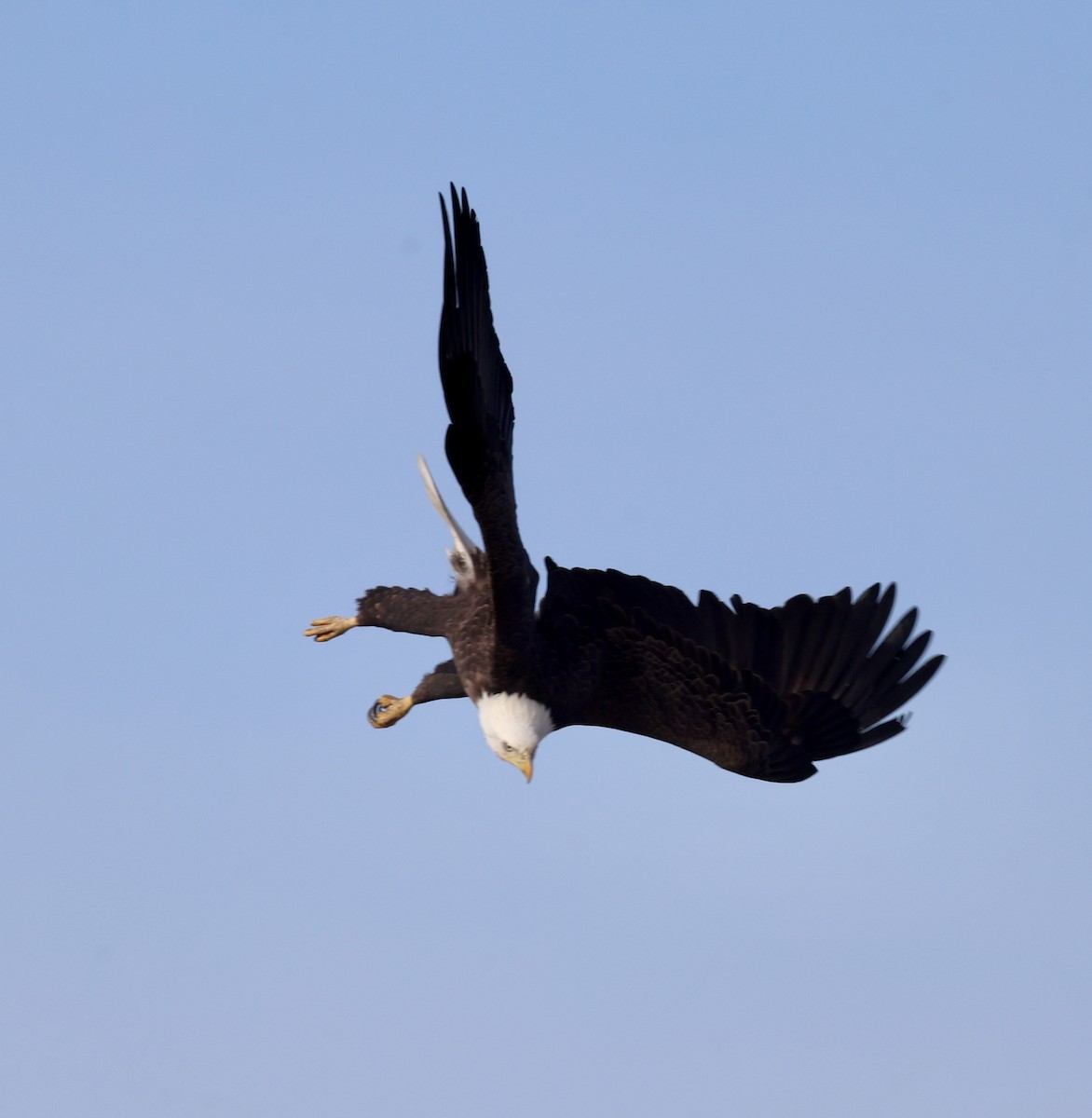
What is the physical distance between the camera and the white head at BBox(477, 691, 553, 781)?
1065 cm

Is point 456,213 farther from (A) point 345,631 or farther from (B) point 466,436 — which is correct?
(A) point 345,631

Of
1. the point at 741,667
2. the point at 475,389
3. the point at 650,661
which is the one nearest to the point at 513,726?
the point at 650,661

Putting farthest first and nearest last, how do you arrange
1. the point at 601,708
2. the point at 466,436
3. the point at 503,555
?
the point at 601,708
the point at 503,555
the point at 466,436

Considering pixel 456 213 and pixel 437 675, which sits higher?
pixel 456 213

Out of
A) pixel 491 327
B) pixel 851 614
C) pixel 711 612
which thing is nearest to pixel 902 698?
pixel 851 614

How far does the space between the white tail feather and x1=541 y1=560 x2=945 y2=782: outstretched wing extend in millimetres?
502

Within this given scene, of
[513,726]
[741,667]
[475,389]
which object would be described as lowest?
[513,726]

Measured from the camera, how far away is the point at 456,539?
1124 centimetres

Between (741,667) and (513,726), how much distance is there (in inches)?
76.4

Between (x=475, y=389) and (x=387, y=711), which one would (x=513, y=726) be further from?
(x=475, y=389)

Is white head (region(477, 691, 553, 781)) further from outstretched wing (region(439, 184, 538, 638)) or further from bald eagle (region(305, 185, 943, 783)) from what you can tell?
outstretched wing (region(439, 184, 538, 638))

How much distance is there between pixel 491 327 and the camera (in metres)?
9.35

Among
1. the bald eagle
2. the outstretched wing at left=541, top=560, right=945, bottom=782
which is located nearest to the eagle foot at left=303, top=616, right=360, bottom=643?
the bald eagle

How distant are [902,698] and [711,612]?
4.54ft
